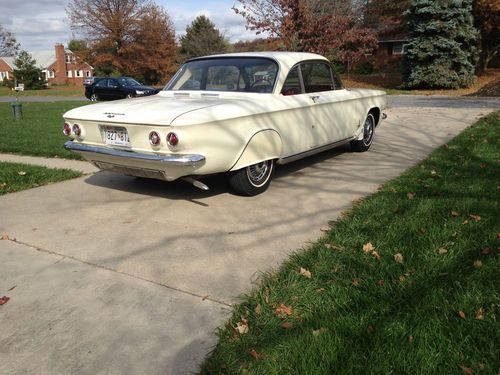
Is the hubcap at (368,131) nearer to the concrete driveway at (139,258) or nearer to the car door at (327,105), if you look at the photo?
the car door at (327,105)

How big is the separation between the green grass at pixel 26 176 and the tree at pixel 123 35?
41.9 m

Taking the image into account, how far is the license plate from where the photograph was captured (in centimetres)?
462

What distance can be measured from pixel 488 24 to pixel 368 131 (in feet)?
81.2

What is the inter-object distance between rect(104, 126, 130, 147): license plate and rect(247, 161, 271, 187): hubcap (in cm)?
139

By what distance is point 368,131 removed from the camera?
7.85m

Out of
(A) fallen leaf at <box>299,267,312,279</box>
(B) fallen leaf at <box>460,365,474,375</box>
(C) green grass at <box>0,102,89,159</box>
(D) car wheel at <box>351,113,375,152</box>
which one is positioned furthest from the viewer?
(C) green grass at <box>0,102,89,159</box>

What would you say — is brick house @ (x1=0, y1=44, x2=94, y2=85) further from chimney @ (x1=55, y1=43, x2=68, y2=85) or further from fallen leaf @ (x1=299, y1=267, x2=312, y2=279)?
fallen leaf @ (x1=299, y1=267, x2=312, y2=279)

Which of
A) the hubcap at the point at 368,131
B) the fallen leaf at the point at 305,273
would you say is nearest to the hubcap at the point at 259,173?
the fallen leaf at the point at 305,273

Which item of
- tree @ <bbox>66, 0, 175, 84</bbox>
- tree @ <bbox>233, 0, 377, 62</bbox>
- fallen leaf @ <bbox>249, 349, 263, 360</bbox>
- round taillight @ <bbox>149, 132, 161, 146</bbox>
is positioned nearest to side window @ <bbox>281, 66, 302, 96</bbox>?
round taillight @ <bbox>149, 132, 161, 146</bbox>

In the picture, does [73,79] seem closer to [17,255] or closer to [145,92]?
[145,92]

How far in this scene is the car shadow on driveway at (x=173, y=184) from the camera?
5.47 m

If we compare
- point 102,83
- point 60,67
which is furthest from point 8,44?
point 102,83

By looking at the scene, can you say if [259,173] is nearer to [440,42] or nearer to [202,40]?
[440,42]

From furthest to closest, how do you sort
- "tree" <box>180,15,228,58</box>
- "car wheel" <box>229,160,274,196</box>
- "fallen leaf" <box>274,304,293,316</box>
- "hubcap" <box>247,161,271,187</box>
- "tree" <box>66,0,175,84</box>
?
"tree" <box>180,15,228,58</box> → "tree" <box>66,0,175,84</box> → "hubcap" <box>247,161,271,187</box> → "car wheel" <box>229,160,274,196</box> → "fallen leaf" <box>274,304,293,316</box>
